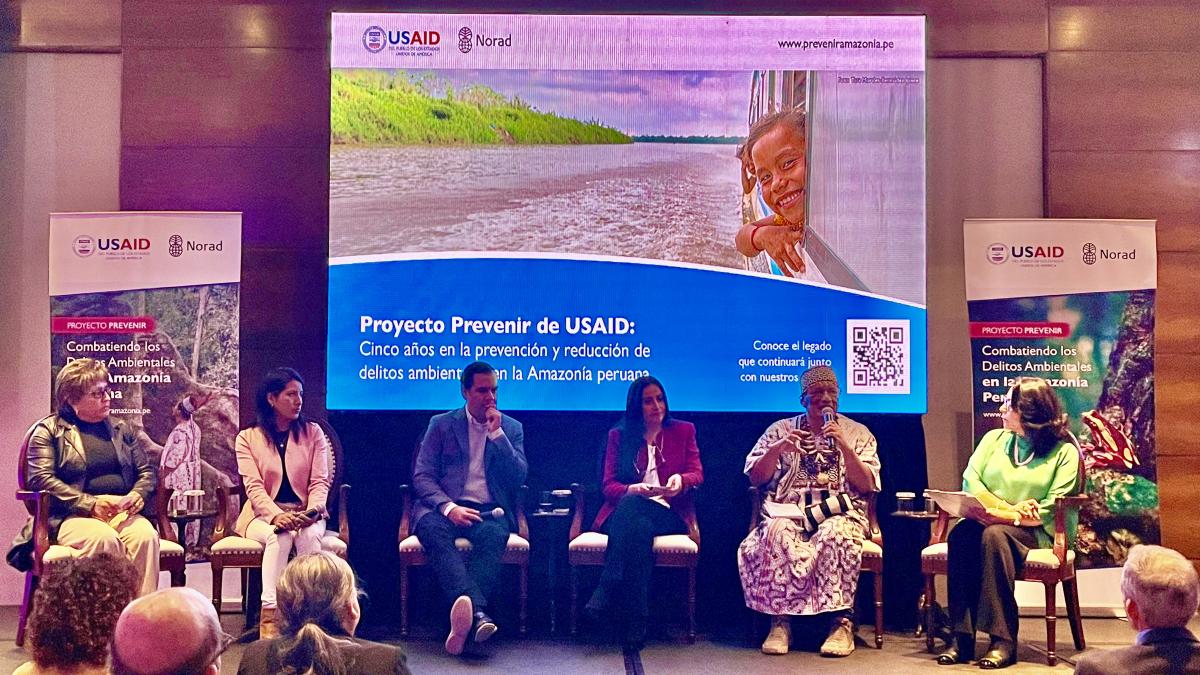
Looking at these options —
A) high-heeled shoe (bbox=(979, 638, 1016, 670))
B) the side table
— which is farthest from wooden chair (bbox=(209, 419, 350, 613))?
high-heeled shoe (bbox=(979, 638, 1016, 670))

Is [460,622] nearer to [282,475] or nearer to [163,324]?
[282,475]

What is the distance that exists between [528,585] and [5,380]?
2.93m

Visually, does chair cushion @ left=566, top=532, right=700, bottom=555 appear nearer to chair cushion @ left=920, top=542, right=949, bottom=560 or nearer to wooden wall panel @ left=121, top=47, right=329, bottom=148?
chair cushion @ left=920, top=542, right=949, bottom=560

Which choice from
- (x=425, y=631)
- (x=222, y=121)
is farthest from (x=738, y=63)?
(x=425, y=631)

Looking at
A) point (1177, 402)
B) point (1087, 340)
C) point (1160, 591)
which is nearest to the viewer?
point (1160, 591)

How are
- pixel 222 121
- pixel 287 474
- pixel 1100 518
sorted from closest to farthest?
pixel 287 474
pixel 1100 518
pixel 222 121

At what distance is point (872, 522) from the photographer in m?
4.98

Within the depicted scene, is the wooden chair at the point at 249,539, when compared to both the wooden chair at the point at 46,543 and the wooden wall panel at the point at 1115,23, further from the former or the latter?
the wooden wall panel at the point at 1115,23

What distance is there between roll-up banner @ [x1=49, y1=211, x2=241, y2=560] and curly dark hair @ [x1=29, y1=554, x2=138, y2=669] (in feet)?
11.2

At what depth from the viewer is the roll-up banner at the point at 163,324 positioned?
5.43 m

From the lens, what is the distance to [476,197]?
18.3 feet

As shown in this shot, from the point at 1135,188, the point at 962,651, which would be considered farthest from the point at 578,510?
the point at 1135,188

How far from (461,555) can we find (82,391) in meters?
1.77

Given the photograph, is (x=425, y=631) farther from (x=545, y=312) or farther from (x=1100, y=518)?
(x=1100, y=518)
